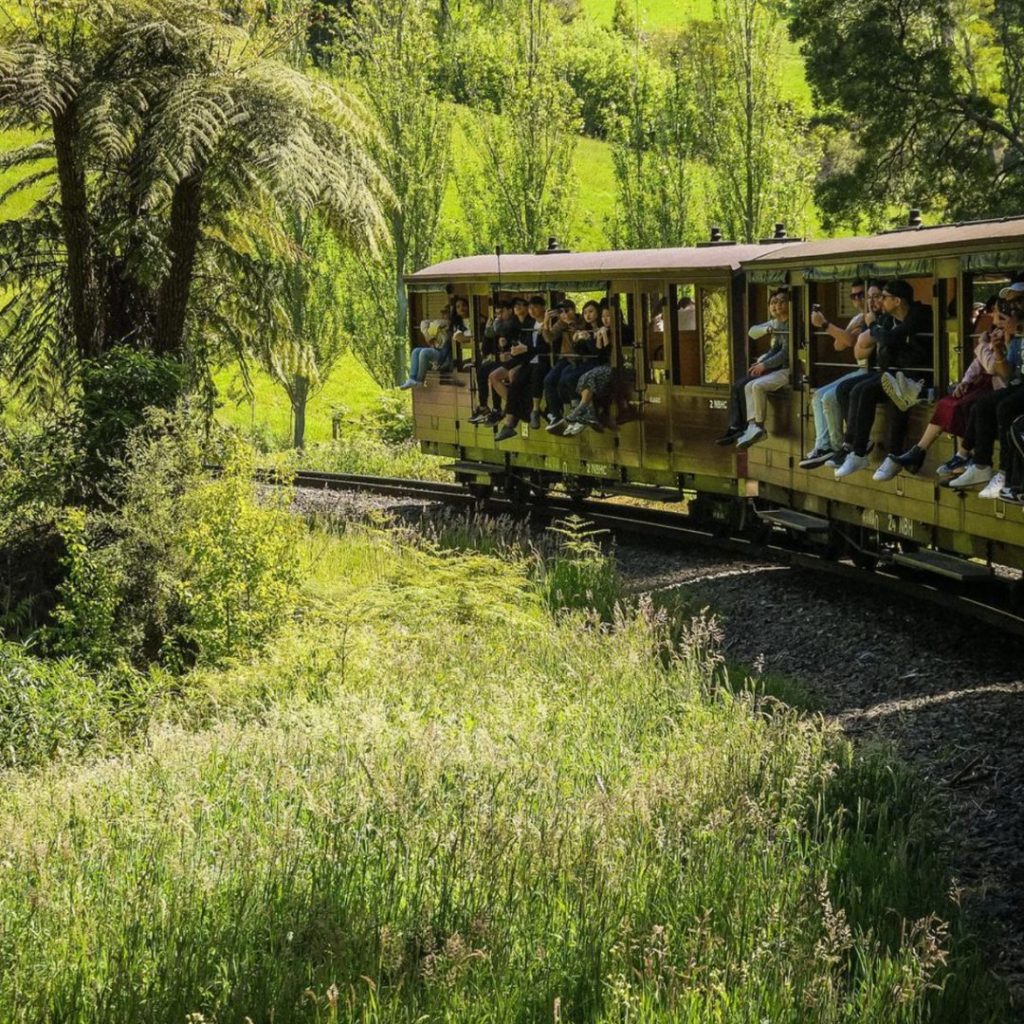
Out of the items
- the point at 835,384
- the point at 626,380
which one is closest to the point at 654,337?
the point at 626,380

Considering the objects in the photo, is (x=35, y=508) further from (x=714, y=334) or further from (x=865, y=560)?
(x=865, y=560)

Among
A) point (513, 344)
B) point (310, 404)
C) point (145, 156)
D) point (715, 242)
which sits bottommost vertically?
point (310, 404)

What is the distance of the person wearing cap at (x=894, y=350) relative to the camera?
10.5 metres

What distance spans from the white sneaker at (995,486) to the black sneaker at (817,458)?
103 inches

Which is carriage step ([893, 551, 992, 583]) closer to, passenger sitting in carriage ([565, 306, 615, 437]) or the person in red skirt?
the person in red skirt

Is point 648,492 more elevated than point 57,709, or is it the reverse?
point 648,492

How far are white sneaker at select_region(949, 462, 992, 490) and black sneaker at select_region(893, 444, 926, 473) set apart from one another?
0.74 m

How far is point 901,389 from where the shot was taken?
10.5 meters

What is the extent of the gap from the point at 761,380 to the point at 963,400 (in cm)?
370

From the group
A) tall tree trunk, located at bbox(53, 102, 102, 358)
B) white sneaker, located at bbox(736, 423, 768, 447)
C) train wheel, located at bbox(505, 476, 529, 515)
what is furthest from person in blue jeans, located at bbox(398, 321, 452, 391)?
white sneaker, located at bbox(736, 423, 768, 447)

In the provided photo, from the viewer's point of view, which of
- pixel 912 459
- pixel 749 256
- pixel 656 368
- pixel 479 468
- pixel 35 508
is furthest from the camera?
pixel 479 468

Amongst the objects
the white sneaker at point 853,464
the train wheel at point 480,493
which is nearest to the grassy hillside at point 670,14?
the train wheel at point 480,493

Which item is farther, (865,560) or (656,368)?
(656,368)

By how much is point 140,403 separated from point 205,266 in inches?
168
